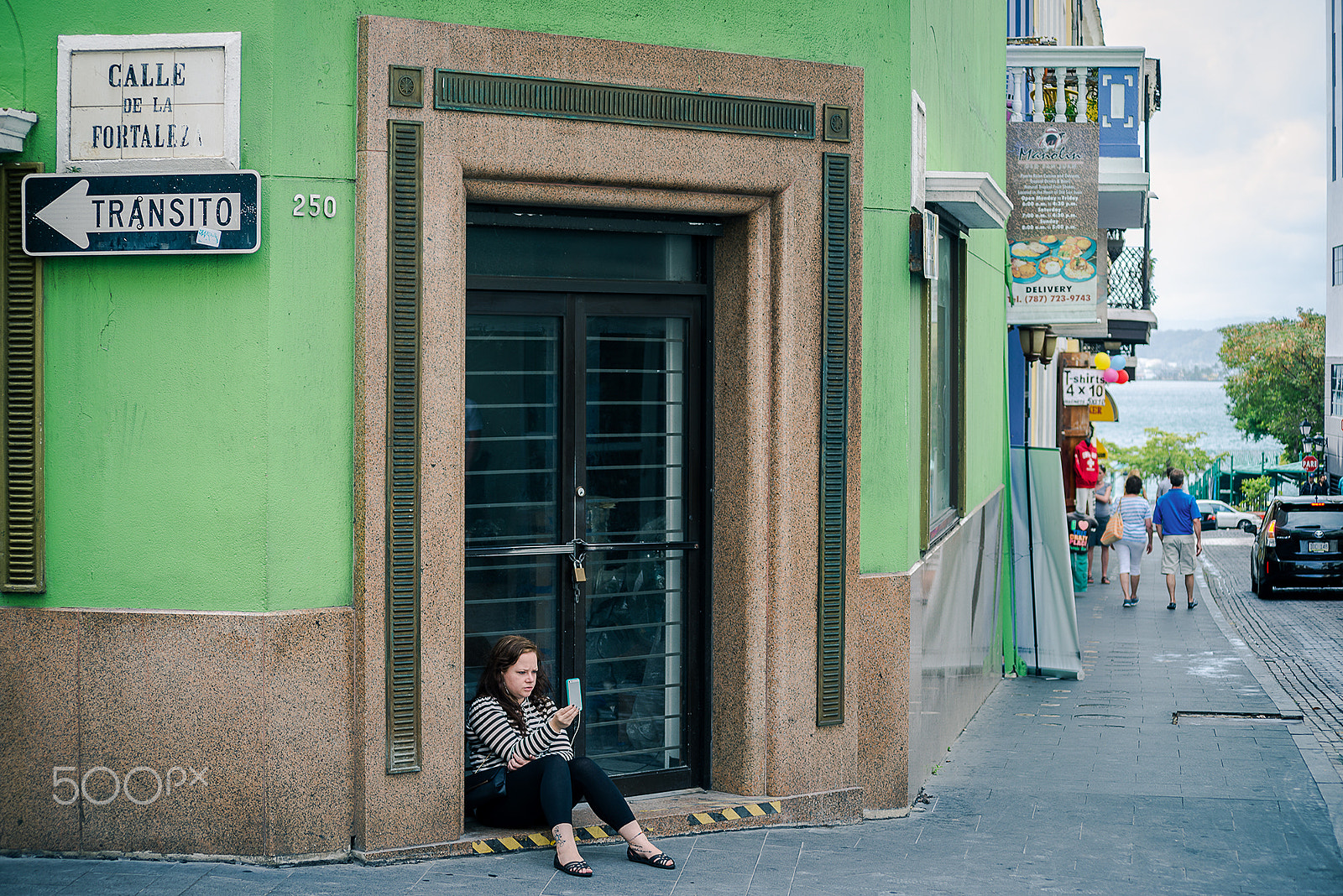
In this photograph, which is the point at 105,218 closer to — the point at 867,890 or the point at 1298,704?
the point at 867,890

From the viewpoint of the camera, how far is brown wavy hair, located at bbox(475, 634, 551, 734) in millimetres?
6520

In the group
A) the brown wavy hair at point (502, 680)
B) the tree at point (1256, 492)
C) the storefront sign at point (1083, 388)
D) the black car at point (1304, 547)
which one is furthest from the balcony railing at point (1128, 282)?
the tree at point (1256, 492)

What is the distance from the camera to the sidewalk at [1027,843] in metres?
6.08

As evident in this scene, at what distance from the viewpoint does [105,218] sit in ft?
20.1

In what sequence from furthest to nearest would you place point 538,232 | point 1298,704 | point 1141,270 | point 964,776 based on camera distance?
point 1141,270
point 1298,704
point 964,776
point 538,232

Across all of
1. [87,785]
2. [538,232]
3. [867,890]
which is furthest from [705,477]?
[87,785]

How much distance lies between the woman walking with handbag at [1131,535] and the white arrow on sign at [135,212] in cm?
1504

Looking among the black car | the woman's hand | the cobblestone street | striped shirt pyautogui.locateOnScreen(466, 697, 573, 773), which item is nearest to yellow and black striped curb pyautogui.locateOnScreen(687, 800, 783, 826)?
striped shirt pyautogui.locateOnScreen(466, 697, 573, 773)

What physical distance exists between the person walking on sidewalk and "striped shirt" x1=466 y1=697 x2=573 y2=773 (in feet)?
44.7

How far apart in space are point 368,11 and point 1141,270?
874 inches

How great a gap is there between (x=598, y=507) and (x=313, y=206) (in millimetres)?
2069

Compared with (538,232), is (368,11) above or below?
above

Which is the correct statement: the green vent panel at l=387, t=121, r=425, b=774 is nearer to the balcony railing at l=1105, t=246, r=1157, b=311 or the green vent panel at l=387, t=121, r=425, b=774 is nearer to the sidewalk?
the sidewalk

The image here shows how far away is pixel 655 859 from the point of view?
6.36m
